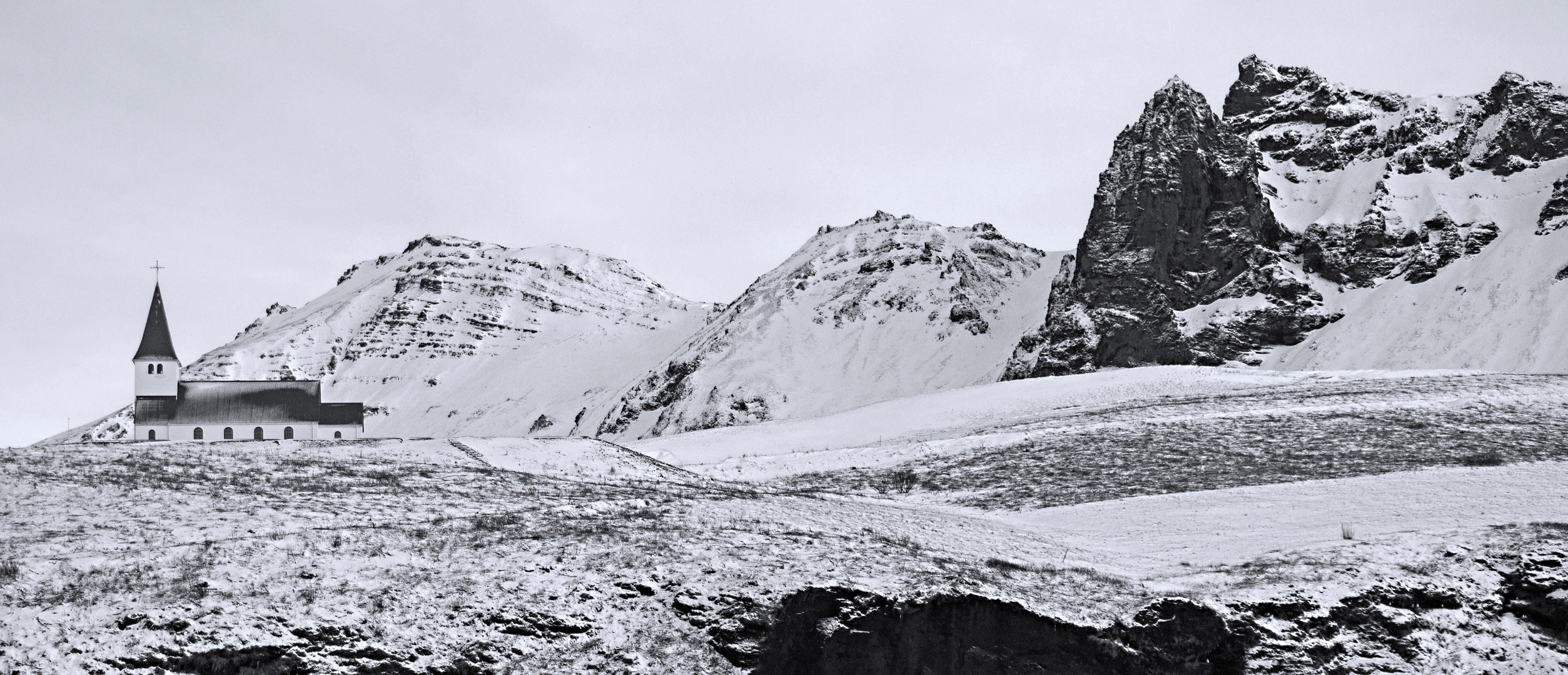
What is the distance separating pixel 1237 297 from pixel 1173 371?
259ft

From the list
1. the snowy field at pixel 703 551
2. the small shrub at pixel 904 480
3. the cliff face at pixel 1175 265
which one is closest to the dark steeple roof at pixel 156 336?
the snowy field at pixel 703 551

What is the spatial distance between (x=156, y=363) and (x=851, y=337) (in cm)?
9354

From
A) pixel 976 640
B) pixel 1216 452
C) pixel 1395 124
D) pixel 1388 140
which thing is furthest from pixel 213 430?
pixel 1395 124

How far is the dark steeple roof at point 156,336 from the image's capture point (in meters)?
72.2

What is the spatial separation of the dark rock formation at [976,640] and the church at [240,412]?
54864mm

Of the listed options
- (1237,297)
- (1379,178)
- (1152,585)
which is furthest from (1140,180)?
(1152,585)

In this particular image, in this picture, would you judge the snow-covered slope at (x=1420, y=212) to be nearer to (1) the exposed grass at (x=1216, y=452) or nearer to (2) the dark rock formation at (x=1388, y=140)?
(2) the dark rock formation at (x=1388, y=140)

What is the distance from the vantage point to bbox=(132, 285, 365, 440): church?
67.1 metres

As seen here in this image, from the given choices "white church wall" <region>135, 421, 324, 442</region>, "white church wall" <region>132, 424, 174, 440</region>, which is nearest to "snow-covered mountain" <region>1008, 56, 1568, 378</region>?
"white church wall" <region>135, 421, 324, 442</region>

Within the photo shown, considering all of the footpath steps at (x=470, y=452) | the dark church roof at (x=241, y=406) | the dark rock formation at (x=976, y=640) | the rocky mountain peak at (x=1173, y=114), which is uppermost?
the rocky mountain peak at (x=1173, y=114)

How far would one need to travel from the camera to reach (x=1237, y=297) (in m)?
129

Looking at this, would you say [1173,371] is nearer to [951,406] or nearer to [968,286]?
[951,406]

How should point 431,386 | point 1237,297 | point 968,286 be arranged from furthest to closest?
1. point 431,386
2. point 968,286
3. point 1237,297

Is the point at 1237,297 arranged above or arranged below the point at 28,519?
above
